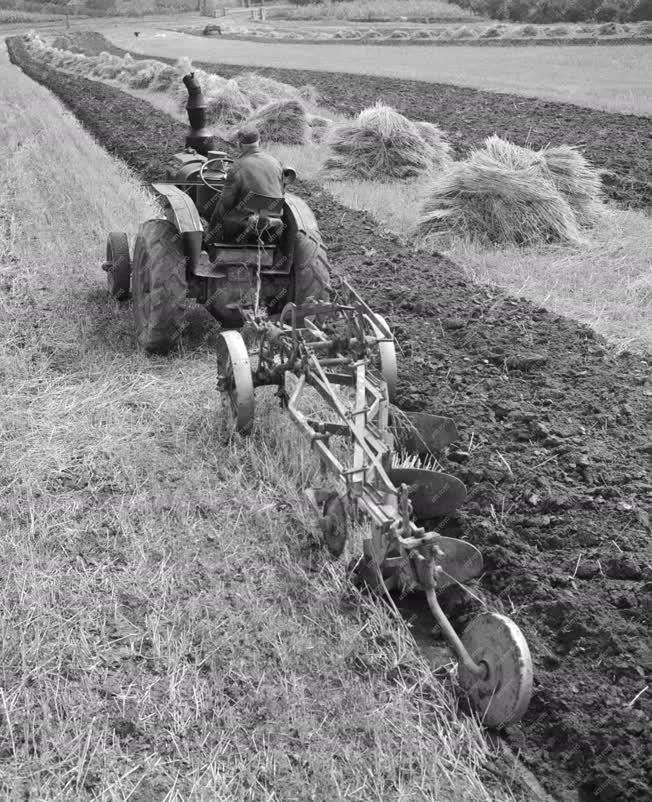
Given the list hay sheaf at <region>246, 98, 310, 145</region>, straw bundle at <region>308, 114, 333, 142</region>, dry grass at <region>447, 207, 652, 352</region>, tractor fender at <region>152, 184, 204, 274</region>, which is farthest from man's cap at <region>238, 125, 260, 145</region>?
straw bundle at <region>308, 114, 333, 142</region>

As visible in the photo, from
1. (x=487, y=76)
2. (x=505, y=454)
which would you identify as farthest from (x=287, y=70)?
(x=505, y=454)

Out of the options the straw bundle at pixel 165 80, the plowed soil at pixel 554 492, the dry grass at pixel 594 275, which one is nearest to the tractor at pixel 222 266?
the plowed soil at pixel 554 492

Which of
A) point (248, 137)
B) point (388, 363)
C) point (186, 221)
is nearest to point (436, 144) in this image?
point (248, 137)

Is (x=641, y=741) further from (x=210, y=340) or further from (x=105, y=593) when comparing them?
(x=210, y=340)

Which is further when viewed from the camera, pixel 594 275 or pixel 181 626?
pixel 594 275

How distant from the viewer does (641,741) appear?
10.3ft

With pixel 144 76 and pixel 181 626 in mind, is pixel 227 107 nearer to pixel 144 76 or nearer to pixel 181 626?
pixel 144 76

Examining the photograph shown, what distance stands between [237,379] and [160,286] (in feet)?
4.39

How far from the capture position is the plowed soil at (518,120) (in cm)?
1236

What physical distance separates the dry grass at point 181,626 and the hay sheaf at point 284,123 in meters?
10.3

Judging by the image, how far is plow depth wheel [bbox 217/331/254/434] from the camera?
4.97 metres

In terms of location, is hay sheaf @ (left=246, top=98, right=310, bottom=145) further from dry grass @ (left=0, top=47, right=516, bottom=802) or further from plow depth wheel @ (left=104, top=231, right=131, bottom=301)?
dry grass @ (left=0, top=47, right=516, bottom=802)

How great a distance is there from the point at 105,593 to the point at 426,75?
25442 mm

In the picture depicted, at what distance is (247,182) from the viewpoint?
19.1 feet
